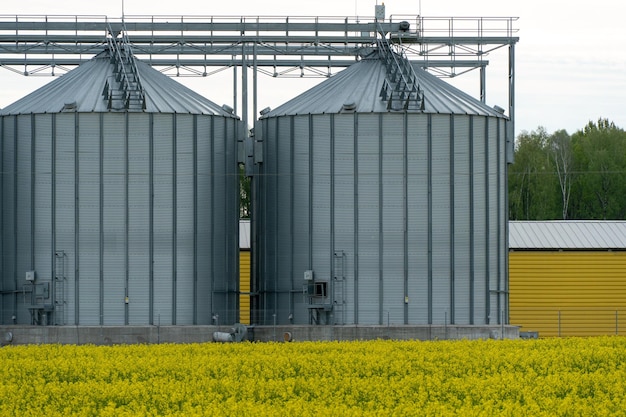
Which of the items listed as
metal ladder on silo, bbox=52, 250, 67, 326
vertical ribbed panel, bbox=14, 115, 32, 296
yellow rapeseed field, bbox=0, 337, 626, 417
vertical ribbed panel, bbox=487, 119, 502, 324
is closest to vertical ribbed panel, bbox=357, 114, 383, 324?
vertical ribbed panel, bbox=487, 119, 502, 324

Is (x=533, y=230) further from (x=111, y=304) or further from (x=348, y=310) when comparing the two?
(x=111, y=304)

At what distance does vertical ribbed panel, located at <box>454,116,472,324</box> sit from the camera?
6344 centimetres

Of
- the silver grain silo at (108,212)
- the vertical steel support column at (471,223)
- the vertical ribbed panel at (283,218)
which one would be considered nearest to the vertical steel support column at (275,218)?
the vertical ribbed panel at (283,218)

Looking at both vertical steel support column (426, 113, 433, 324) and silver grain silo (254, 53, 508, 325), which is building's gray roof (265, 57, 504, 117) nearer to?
silver grain silo (254, 53, 508, 325)

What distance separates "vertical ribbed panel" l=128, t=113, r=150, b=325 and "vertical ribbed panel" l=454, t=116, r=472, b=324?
42.7ft

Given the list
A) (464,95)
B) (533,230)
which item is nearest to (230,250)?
(464,95)

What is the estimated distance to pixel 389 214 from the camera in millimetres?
63281

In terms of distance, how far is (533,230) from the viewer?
7700 cm

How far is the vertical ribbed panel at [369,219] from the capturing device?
6306 cm

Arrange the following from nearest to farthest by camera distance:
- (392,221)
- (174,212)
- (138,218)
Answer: (138,218), (392,221), (174,212)

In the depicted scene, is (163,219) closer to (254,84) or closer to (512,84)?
(254,84)

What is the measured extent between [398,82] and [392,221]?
6318 millimetres

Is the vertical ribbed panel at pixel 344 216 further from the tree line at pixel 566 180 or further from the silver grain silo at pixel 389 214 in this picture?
the tree line at pixel 566 180

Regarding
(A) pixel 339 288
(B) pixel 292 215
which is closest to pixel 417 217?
(A) pixel 339 288
